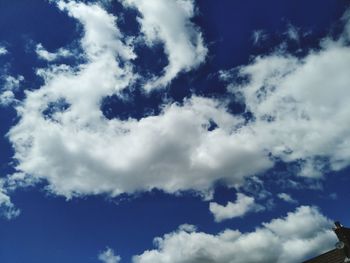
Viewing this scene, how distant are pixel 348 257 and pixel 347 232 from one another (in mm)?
1761

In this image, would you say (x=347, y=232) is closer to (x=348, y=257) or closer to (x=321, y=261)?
(x=348, y=257)

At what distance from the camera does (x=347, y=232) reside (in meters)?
27.0

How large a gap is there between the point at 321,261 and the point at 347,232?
141 inches

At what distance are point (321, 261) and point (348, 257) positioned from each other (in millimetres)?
3256

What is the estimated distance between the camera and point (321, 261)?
29031 millimetres

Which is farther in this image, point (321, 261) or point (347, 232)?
point (321, 261)

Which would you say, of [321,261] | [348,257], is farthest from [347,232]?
[321,261]

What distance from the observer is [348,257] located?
85.7 feet

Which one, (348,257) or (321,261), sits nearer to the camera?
(348,257)
